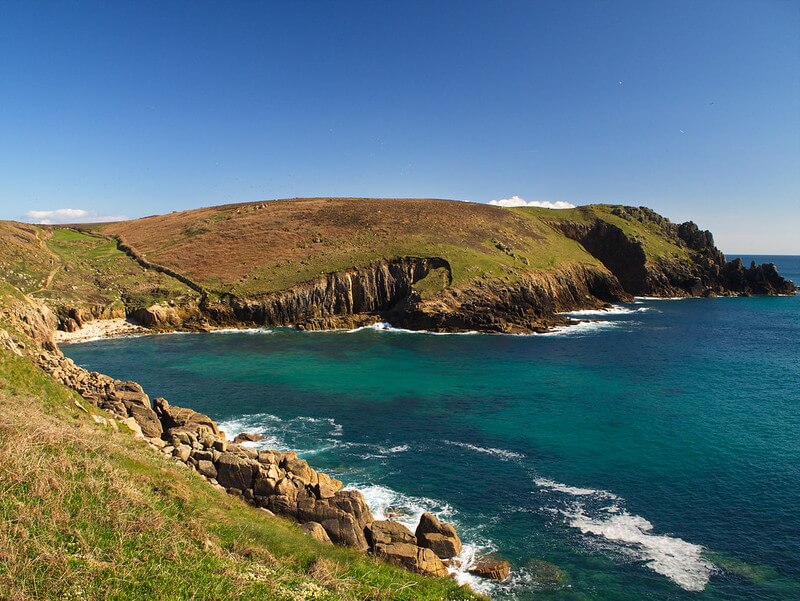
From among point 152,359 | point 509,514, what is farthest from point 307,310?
point 509,514

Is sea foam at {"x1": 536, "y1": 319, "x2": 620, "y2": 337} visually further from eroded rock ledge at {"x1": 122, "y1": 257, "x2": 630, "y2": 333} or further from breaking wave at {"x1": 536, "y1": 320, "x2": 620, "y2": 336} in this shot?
eroded rock ledge at {"x1": 122, "y1": 257, "x2": 630, "y2": 333}

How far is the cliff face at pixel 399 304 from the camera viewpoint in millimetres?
87938

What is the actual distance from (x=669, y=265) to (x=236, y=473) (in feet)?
484

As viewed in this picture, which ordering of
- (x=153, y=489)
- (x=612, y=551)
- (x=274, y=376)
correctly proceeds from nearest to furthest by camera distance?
(x=153, y=489)
(x=612, y=551)
(x=274, y=376)

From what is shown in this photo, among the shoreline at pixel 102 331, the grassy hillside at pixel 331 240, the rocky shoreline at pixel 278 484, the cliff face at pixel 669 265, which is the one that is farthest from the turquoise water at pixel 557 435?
the cliff face at pixel 669 265

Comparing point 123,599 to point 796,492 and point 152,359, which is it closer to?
point 796,492

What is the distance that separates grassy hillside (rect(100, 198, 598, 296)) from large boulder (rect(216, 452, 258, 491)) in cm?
7000

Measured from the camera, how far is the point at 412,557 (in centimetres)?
2153

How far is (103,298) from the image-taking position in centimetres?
8869

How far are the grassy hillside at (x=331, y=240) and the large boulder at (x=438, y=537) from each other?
72.0 meters

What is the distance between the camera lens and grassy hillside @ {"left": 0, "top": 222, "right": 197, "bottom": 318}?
85.3 m

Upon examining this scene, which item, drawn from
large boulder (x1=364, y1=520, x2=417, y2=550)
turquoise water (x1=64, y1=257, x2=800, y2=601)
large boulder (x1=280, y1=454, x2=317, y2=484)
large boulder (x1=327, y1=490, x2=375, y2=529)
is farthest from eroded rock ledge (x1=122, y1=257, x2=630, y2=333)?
large boulder (x1=364, y1=520, x2=417, y2=550)

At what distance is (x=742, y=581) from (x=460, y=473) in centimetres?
1545

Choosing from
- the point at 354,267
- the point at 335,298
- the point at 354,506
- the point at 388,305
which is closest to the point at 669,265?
the point at 388,305
